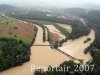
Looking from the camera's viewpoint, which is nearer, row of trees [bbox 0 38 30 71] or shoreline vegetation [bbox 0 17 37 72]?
row of trees [bbox 0 38 30 71]

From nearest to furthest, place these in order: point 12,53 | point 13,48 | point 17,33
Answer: point 12,53 < point 13,48 < point 17,33

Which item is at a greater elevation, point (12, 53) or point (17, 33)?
point (17, 33)

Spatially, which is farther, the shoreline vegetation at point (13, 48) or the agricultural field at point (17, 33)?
the agricultural field at point (17, 33)

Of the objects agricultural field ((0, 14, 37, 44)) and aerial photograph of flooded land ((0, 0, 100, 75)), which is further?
agricultural field ((0, 14, 37, 44))

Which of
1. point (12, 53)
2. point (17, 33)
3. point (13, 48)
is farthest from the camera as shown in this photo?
point (17, 33)

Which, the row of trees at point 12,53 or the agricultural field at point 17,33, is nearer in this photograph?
the row of trees at point 12,53

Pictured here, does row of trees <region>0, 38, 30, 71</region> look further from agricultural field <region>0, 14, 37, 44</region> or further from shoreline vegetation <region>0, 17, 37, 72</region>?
agricultural field <region>0, 14, 37, 44</region>

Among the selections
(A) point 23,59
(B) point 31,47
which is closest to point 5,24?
(B) point 31,47

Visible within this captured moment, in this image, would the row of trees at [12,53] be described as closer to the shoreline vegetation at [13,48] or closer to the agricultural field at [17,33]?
the shoreline vegetation at [13,48]

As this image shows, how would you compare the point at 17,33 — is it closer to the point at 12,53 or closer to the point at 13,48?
the point at 13,48

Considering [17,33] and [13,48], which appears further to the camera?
[17,33]

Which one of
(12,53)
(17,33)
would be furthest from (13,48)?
(17,33)
